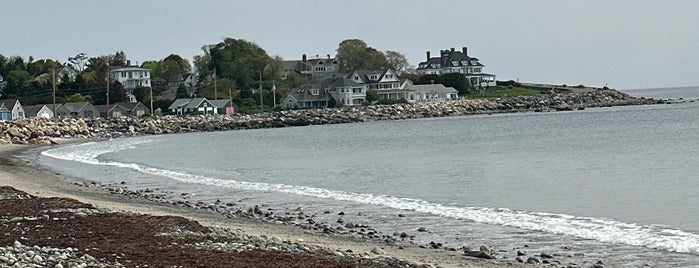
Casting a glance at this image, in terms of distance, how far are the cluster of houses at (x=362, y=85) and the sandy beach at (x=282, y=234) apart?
323ft

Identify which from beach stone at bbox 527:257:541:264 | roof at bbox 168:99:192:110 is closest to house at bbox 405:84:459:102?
roof at bbox 168:99:192:110

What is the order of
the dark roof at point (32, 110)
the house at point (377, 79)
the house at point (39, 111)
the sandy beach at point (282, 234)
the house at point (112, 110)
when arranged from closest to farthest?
1. the sandy beach at point (282, 234)
2. the house at point (39, 111)
3. the dark roof at point (32, 110)
4. the house at point (112, 110)
5. the house at point (377, 79)

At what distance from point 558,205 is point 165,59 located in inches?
5475

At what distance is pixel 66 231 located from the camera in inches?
584

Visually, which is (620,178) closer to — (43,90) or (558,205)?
(558,205)

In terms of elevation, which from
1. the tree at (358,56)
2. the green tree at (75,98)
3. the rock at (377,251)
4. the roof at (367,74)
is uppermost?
the tree at (358,56)

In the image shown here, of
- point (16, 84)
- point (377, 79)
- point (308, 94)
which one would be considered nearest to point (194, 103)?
point (308, 94)

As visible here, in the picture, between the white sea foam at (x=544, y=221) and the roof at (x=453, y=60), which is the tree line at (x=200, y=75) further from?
the white sea foam at (x=544, y=221)

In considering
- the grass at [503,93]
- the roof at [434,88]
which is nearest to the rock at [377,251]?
the grass at [503,93]

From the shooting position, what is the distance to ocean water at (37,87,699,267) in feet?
55.7

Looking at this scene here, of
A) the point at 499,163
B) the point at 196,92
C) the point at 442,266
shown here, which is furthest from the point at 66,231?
the point at 196,92

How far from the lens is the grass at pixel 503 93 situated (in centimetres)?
13675

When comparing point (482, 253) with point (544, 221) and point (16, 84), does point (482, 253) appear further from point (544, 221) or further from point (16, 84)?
point (16, 84)

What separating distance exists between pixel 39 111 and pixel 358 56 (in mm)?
65893
